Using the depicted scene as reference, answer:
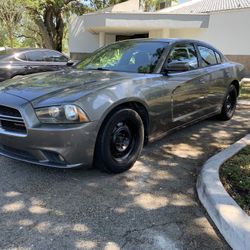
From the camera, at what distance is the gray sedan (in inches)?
136

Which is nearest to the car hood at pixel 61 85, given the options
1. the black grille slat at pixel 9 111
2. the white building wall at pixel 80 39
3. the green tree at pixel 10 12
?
the black grille slat at pixel 9 111

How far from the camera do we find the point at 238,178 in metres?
3.76

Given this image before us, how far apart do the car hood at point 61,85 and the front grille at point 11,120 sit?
0.65 ft

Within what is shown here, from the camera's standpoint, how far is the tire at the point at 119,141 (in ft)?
12.2

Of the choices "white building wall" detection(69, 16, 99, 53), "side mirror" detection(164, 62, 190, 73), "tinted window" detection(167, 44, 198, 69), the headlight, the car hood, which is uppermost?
"tinted window" detection(167, 44, 198, 69)

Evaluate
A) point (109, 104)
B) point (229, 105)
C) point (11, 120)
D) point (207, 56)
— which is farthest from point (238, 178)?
point (229, 105)

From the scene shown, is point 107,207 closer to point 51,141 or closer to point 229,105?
point 51,141

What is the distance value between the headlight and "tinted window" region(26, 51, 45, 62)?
7.81m

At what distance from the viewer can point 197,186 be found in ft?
12.3

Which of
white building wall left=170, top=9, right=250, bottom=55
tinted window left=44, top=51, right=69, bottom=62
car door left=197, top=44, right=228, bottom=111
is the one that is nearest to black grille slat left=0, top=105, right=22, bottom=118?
car door left=197, top=44, right=228, bottom=111

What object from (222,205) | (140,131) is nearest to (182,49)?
(140,131)

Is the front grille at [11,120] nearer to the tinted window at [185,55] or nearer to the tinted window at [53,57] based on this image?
the tinted window at [185,55]

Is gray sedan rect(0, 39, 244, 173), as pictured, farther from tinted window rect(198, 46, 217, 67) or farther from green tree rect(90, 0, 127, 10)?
green tree rect(90, 0, 127, 10)

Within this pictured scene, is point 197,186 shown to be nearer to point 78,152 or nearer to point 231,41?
point 78,152
